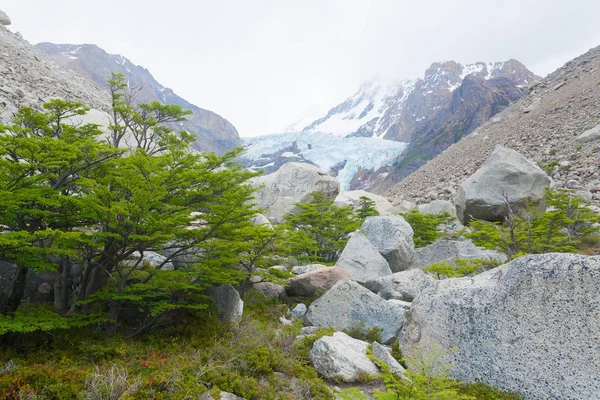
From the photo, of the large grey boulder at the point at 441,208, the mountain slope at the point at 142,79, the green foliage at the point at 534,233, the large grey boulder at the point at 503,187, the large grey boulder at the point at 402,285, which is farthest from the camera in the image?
the mountain slope at the point at 142,79

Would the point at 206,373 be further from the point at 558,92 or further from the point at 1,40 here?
the point at 558,92

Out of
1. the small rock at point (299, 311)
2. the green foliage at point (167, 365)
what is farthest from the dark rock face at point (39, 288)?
the small rock at point (299, 311)

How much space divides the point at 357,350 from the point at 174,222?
4.40m

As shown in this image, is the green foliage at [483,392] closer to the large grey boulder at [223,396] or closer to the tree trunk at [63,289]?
the large grey boulder at [223,396]

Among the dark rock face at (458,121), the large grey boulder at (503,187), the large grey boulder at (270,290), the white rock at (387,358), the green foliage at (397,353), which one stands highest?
the dark rock face at (458,121)

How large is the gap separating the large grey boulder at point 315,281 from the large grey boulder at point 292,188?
9526mm

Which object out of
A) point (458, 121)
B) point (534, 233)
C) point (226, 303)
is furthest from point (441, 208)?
point (458, 121)

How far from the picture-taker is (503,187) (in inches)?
725

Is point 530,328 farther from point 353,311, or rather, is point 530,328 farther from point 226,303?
point 226,303

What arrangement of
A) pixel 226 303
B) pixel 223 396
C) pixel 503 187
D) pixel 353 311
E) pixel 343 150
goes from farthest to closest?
1. pixel 343 150
2. pixel 503 187
3. pixel 353 311
4. pixel 226 303
5. pixel 223 396

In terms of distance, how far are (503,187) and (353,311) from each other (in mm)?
14068

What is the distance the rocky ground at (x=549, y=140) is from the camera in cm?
2491

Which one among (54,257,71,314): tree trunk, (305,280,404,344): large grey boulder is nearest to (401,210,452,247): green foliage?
(305,280,404,344): large grey boulder

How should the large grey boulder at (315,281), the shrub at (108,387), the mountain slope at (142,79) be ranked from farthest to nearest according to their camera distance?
the mountain slope at (142,79) < the large grey boulder at (315,281) < the shrub at (108,387)
